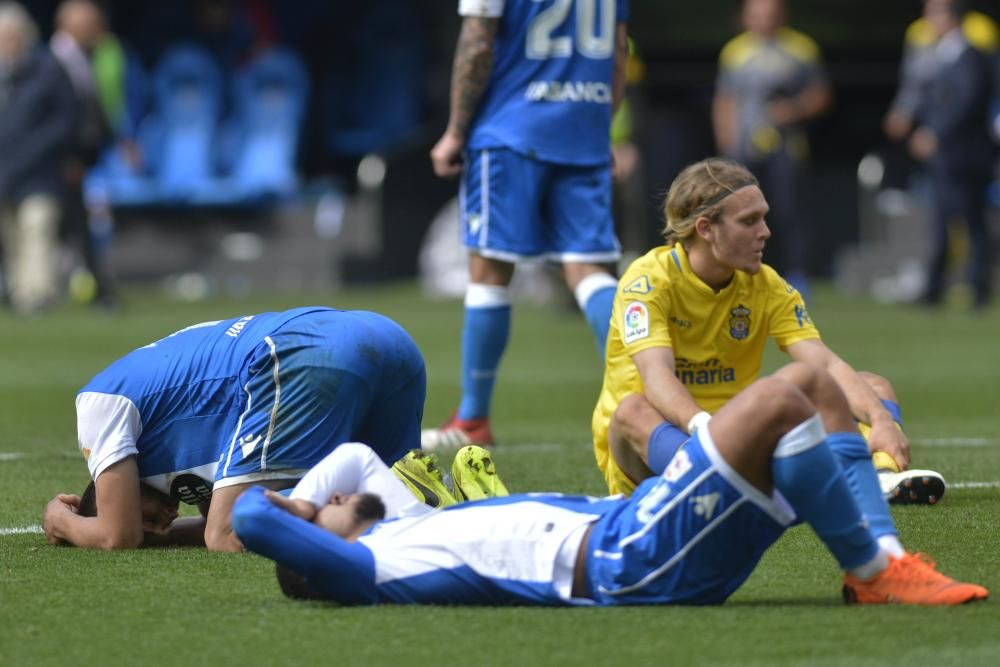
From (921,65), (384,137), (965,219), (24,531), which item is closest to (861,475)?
(24,531)

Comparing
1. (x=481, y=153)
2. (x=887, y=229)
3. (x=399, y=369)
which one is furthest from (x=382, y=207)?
(x=399, y=369)

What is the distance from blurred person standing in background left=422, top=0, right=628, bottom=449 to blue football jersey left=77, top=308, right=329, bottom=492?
2298 millimetres

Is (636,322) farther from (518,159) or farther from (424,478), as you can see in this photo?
(518,159)

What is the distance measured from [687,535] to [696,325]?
1498 millimetres

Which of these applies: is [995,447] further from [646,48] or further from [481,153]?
[646,48]

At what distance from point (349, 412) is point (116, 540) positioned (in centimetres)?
72

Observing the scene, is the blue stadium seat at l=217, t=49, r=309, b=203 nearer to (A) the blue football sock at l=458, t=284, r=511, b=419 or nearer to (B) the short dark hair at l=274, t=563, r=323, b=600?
(A) the blue football sock at l=458, t=284, r=511, b=419

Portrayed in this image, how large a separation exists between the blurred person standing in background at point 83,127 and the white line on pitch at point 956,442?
9.61 m

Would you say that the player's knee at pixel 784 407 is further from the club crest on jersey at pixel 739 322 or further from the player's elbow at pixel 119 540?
the player's elbow at pixel 119 540

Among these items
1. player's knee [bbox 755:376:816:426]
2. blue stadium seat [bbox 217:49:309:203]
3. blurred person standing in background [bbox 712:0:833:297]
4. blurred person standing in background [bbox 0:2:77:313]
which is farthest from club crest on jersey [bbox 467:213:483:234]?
blue stadium seat [bbox 217:49:309:203]

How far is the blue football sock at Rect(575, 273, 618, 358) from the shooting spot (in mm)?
7785

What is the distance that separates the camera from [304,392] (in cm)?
558

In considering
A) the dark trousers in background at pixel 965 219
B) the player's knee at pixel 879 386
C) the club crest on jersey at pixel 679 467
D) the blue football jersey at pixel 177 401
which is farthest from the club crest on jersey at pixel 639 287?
the dark trousers in background at pixel 965 219

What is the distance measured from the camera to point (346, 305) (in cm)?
1711
